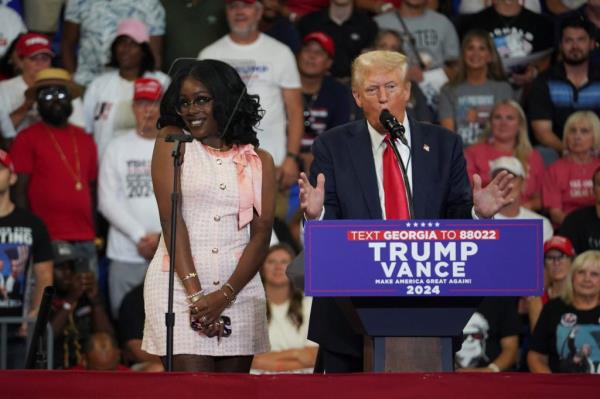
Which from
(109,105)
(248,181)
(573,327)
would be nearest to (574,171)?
(573,327)

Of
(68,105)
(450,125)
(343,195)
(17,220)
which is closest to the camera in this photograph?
(343,195)

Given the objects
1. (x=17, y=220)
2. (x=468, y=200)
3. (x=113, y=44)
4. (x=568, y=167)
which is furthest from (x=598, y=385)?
(x=113, y=44)

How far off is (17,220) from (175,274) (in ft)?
11.0

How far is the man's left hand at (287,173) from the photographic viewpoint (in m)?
9.55

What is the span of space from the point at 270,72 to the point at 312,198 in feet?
16.5

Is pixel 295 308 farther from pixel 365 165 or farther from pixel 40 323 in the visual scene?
pixel 365 165

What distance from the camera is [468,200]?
5258 mm

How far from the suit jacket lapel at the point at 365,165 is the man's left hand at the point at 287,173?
4242 millimetres

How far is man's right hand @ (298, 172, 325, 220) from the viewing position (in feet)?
15.7

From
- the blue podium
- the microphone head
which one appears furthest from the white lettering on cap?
the blue podium

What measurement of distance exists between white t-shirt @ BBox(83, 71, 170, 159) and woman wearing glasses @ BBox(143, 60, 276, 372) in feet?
14.1

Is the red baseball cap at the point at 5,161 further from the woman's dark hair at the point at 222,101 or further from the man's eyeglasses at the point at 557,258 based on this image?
the man's eyeglasses at the point at 557,258

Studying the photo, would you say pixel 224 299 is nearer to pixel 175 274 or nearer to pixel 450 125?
pixel 175 274

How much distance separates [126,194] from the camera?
936cm
